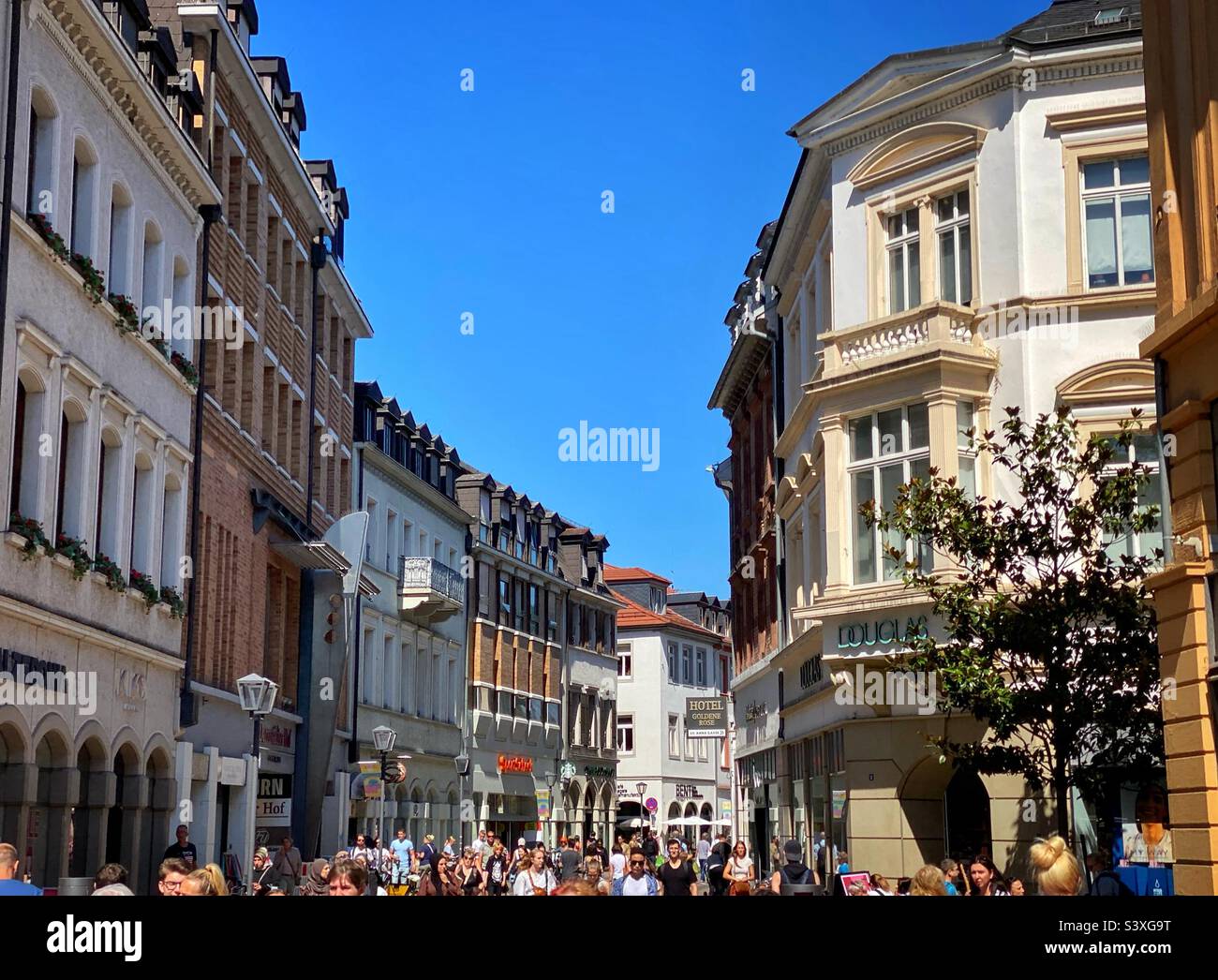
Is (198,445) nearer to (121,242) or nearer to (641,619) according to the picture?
(121,242)

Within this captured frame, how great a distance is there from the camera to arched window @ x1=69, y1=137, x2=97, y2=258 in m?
22.2

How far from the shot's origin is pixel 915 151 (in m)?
26.5

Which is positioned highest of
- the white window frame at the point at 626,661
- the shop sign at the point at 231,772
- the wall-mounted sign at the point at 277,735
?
the white window frame at the point at 626,661

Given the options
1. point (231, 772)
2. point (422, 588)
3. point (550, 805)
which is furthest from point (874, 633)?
point (550, 805)

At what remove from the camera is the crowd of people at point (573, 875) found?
30.4 feet

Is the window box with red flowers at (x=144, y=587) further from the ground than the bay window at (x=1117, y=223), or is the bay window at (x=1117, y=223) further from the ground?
the bay window at (x=1117, y=223)

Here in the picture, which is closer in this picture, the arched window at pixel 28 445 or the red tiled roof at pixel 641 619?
the arched window at pixel 28 445

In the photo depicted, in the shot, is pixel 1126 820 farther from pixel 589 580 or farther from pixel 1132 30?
pixel 589 580

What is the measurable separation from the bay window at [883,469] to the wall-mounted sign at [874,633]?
2.31 feet

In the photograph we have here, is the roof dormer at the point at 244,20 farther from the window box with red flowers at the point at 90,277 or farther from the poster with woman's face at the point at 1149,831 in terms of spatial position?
the poster with woman's face at the point at 1149,831

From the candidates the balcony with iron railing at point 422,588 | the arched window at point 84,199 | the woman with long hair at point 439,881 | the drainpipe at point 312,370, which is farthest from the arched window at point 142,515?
the balcony with iron railing at point 422,588

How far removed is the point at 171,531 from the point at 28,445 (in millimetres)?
7049

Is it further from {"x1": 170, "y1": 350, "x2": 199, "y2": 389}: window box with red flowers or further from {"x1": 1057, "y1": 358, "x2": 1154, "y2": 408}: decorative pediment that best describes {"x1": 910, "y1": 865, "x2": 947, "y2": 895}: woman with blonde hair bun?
{"x1": 170, "y1": 350, "x2": 199, "y2": 389}: window box with red flowers
